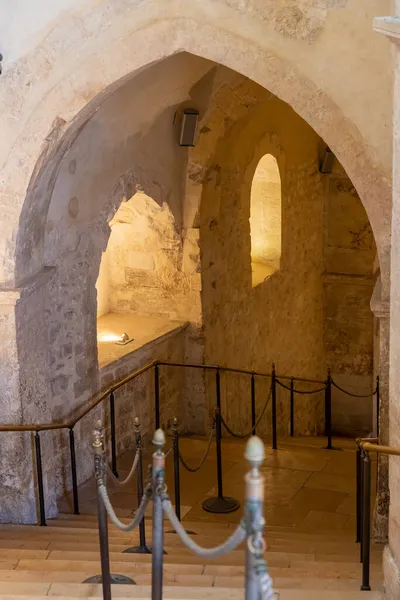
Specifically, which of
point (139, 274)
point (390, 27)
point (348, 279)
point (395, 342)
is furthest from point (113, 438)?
point (348, 279)

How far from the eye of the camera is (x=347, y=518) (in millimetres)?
6539

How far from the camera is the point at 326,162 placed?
11.5 meters

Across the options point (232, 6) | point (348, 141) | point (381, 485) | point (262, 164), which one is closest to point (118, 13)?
point (232, 6)

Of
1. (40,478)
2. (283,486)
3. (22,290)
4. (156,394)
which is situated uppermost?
(22,290)

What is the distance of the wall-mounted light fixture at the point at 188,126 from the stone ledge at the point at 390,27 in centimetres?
409

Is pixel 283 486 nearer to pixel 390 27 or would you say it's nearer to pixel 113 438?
pixel 113 438

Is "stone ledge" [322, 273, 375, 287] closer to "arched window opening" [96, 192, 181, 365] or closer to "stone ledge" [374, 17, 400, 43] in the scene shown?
"arched window opening" [96, 192, 181, 365]

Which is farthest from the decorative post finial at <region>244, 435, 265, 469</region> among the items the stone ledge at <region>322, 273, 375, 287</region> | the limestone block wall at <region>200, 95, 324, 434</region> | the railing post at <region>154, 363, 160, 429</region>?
the stone ledge at <region>322, 273, 375, 287</region>

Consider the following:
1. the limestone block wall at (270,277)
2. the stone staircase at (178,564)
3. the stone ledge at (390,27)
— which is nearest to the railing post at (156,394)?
the limestone block wall at (270,277)

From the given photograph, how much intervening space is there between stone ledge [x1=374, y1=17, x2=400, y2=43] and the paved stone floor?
381 centimetres

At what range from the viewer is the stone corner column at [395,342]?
12.4 ft

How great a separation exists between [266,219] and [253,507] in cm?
826

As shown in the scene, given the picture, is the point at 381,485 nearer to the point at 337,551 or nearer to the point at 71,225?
the point at 337,551

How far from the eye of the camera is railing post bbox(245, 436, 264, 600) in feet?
8.49
